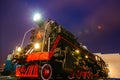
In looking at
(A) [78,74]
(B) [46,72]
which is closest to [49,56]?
(B) [46,72]

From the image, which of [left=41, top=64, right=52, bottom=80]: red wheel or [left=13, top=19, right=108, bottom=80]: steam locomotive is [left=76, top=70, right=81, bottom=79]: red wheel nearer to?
[left=13, top=19, right=108, bottom=80]: steam locomotive

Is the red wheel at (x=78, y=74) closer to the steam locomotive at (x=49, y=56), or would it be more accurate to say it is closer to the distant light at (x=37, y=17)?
the steam locomotive at (x=49, y=56)

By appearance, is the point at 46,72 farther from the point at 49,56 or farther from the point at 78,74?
the point at 78,74

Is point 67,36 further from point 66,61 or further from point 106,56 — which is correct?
point 106,56

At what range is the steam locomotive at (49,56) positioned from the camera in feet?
21.2

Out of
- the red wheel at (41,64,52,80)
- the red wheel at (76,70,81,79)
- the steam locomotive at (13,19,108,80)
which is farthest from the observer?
the red wheel at (76,70,81,79)

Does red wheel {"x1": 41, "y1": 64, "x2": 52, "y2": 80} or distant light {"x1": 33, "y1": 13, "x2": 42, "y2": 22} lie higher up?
distant light {"x1": 33, "y1": 13, "x2": 42, "y2": 22}

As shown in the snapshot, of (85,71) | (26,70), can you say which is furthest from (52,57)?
(85,71)

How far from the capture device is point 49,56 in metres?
6.41

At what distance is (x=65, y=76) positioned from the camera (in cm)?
771

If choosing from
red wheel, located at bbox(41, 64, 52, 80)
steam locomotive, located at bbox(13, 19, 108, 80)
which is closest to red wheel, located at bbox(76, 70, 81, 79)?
steam locomotive, located at bbox(13, 19, 108, 80)

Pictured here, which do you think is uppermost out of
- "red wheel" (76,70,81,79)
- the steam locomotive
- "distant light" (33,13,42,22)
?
"distant light" (33,13,42,22)

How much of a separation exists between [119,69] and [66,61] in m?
24.8

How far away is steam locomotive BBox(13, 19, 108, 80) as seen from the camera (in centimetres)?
646
